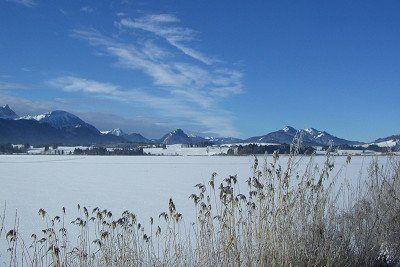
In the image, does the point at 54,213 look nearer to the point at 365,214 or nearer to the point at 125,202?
the point at 125,202

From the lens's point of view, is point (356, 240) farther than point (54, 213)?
No

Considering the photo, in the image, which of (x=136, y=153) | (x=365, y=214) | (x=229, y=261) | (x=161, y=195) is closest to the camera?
(x=229, y=261)

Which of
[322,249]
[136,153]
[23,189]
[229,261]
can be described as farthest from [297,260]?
[136,153]

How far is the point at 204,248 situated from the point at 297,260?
0.86 m

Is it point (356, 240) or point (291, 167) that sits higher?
point (291, 167)

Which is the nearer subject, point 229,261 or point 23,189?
point 229,261

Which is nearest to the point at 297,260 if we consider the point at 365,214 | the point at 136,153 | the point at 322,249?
the point at 322,249

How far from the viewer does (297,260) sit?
4219 mm

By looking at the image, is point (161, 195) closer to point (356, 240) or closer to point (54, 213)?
point (54, 213)

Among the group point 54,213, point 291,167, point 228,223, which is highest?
point 291,167

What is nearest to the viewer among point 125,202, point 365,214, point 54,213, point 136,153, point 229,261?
point 229,261

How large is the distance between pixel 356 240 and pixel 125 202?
741 cm

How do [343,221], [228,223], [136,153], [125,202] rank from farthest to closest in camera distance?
[136,153] < [125,202] < [343,221] < [228,223]

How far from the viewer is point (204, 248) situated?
4.29 m
